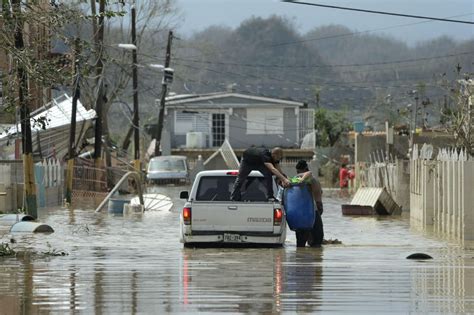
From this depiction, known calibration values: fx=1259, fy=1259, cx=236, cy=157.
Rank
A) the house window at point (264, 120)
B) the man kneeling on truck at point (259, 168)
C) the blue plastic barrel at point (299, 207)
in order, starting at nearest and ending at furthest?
the man kneeling on truck at point (259, 168) → the blue plastic barrel at point (299, 207) → the house window at point (264, 120)

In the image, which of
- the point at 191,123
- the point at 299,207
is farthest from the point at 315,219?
the point at 191,123

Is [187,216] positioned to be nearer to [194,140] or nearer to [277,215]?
[277,215]

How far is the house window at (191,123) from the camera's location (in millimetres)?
96188

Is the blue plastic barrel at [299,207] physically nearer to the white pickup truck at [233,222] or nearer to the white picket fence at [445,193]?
the white pickup truck at [233,222]

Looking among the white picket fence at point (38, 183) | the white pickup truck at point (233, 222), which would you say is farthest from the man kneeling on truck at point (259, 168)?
the white picket fence at point (38, 183)

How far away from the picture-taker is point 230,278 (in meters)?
16.6

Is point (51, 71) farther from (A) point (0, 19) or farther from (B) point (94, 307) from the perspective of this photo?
(B) point (94, 307)

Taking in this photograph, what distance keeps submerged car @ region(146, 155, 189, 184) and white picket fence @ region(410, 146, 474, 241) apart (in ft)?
125

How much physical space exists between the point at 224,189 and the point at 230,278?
23.9ft

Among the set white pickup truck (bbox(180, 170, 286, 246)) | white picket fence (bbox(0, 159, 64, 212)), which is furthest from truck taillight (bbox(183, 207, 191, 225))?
white picket fence (bbox(0, 159, 64, 212))

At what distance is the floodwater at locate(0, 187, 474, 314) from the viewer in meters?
13.7

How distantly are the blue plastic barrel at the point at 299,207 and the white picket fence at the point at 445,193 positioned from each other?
4437mm

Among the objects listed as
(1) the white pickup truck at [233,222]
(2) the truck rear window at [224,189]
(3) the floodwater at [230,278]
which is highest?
(2) the truck rear window at [224,189]

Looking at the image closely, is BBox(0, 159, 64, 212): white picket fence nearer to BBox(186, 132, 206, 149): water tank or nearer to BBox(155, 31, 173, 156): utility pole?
BBox(155, 31, 173, 156): utility pole
